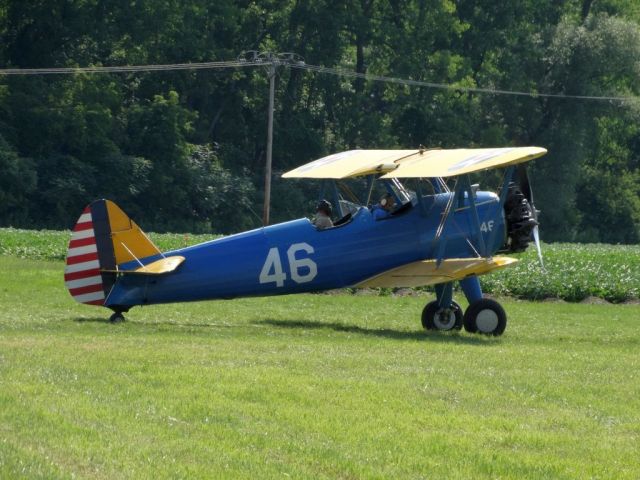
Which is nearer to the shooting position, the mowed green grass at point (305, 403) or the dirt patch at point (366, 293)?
the mowed green grass at point (305, 403)

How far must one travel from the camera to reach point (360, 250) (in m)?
17.2

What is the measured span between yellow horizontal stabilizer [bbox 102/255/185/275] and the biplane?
19 mm

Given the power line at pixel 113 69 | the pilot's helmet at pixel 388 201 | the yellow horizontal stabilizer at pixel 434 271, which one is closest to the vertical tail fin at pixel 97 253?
the yellow horizontal stabilizer at pixel 434 271

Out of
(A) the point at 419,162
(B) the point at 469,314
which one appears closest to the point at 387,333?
(B) the point at 469,314

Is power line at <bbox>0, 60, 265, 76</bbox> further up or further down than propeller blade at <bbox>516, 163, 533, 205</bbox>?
further up

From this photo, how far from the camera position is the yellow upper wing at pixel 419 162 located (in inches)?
639

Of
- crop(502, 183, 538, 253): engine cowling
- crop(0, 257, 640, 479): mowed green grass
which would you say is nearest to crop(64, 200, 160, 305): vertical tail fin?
crop(0, 257, 640, 479): mowed green grass

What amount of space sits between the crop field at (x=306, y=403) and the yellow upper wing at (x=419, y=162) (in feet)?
7.22

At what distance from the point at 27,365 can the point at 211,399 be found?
226 centimetres

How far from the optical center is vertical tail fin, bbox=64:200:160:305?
53.8 feet

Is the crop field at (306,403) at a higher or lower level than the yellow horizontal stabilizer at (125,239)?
lower

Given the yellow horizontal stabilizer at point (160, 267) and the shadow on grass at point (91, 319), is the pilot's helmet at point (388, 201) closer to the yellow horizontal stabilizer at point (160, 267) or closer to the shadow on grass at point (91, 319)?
the yellow horizontal stabilizer at point (160, 267)

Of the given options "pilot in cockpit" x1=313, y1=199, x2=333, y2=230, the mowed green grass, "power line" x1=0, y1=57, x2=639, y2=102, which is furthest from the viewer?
"power line" x1=0, y1=57, x2=639, y2=102

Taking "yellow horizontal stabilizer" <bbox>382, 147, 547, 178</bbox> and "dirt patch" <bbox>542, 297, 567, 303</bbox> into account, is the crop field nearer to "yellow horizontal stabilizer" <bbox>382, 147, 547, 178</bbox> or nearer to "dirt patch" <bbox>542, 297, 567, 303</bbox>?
"yellow horizontal stabilizer" <bbox>382, 147, 547, 178</bbox>
